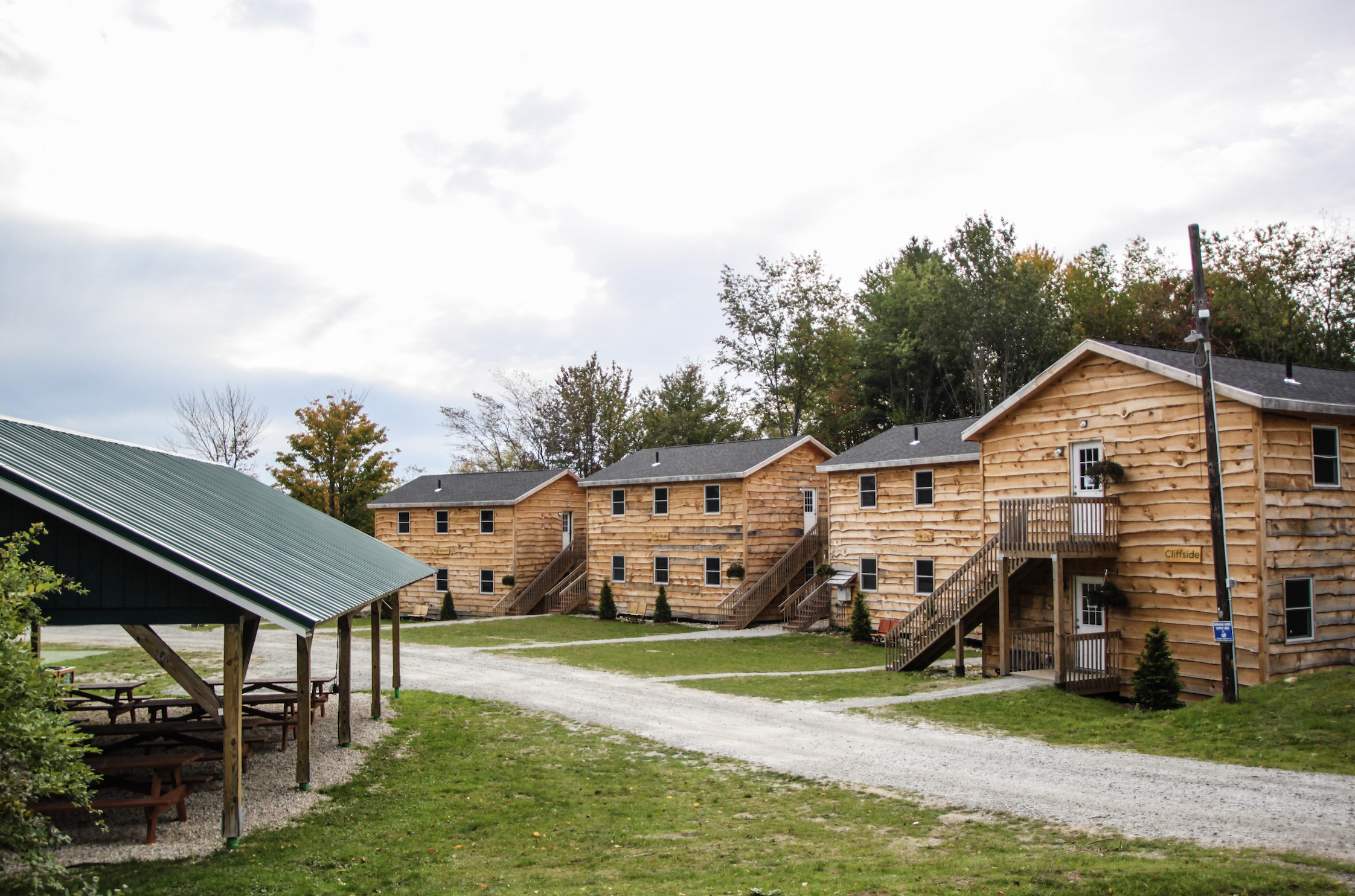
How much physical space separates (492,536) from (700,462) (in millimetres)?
11009

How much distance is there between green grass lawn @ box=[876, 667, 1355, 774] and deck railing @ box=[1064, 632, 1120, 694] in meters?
0.95

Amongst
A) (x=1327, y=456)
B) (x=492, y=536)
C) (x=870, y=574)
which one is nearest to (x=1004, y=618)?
(x=1327, y=456)

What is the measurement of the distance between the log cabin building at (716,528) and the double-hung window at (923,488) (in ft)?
23.5

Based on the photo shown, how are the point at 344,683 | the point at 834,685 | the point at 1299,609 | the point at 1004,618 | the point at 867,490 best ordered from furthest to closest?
1. the point at 867,490
2. the point at 834,685
3. the point at 1004,618
4. the point at 1299,609
5. the point at 344,683

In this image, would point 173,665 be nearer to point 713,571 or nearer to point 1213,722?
point 1213,722

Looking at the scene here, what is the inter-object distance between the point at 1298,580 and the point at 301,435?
43897 mm

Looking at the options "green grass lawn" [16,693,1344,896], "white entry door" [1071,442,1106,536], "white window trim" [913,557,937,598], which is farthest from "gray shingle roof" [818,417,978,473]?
"green grass lawn" [16,693,1344,896]

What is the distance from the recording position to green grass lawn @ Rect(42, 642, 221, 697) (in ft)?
69.4

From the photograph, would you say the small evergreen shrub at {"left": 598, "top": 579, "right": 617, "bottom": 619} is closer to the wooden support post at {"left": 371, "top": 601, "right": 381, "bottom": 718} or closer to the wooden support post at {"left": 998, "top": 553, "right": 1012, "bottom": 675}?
the wooden support post at {"left": 998, "top": 553, "right": 1012, "bottom": 675}

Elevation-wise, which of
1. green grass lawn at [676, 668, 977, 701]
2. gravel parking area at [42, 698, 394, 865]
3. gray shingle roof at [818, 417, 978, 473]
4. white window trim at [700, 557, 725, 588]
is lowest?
green grass lawn at [676, 668, 977, 701]

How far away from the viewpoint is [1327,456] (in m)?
18.5

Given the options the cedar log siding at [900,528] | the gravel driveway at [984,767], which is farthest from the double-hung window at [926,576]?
the gravel driveway at [984,767]

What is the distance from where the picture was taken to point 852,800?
36.4ft

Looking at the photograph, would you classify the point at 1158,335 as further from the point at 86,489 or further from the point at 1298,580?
the point at 86,489
